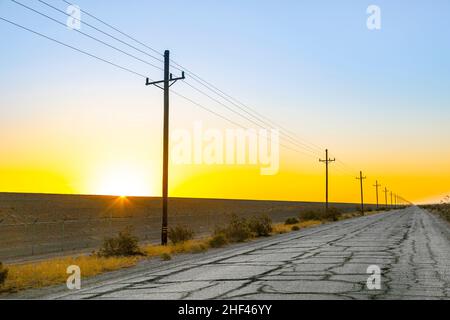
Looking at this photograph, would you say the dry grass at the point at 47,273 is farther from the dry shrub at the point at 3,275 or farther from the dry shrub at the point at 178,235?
the dry shrub at the point at 178,235

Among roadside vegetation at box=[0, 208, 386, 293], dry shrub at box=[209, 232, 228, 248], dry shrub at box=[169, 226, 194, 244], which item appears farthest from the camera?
dry shrub at box=[169, 226, 194, 244]

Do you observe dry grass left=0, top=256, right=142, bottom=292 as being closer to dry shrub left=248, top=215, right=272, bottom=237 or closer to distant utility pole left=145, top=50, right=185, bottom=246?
distant utility pole left=145, top=50, right=185, bottom=246

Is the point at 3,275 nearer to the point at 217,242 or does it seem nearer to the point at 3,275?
the point at 3,275

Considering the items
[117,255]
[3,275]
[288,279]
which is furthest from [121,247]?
[288,279]

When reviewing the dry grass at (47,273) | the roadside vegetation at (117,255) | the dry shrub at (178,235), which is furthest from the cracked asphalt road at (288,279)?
the dry shrub at (178,235)

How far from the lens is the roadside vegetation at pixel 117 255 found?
43.2 feet

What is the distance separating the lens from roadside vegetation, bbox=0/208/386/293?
1318 centimetres

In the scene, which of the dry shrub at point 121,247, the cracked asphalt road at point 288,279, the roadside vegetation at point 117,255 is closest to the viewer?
the cracked asphalt road at point 288,279

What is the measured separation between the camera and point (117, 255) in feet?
66.4

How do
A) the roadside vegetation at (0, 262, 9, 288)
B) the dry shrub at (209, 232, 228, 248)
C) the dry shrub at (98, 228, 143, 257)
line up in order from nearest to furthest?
the roadside vegetation at (0, 262, 9, 288)
the dry shrub at (98, 228, 143, 257)
the dry shrub at (209, 232, 228, 248)

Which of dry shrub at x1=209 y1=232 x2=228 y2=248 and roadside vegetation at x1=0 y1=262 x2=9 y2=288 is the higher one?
roadside vegetation at x1=0 y1=262 x2=9 y2=288

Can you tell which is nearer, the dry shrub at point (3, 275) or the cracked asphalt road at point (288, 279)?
the cracked asphalt road at point (288, 279)

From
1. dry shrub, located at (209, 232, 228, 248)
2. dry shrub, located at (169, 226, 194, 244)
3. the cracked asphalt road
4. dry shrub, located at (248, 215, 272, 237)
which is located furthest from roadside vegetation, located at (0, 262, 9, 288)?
dry shrub, located at (248, 215, 272, 237)

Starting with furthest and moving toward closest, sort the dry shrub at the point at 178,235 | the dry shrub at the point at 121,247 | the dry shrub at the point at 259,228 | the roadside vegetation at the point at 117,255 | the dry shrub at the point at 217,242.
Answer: the dry shrub at the point at 259,228, the dry shrub at the point at 178,235, the dry shrub at the point at 217,242, the dry shrub at the point at 121,247, the roadside vegetation at the point at 117,255
